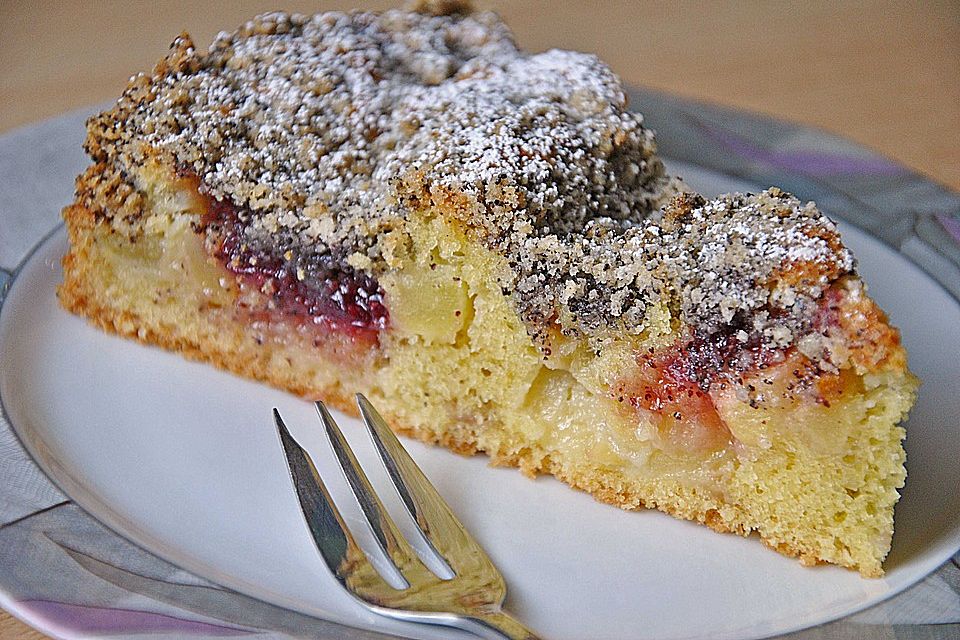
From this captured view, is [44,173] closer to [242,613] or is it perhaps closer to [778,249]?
[242,613]

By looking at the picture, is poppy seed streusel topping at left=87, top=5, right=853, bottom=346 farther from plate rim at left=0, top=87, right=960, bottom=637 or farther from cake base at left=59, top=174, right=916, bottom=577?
plate rim at left=0, top=87, right=960, bottom=637

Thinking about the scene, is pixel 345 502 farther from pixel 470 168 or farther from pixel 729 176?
pixel 729 176

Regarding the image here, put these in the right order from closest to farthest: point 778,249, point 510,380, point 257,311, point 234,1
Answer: point 778,249 < point 510,380 < point 257,311 < point 234,1

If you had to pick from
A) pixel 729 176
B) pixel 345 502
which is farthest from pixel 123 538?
pixel 729 176

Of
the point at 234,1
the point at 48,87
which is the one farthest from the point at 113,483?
the point at 234,1

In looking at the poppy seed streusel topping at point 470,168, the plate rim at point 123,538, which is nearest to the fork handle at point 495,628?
the plate rim at point 123,538

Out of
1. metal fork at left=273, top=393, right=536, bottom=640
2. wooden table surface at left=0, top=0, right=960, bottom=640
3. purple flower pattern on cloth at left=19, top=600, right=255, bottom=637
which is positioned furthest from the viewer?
wooden table surface at left=0, top=0, right=960, bottom=640

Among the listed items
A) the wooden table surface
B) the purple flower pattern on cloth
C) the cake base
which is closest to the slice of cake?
the cake base

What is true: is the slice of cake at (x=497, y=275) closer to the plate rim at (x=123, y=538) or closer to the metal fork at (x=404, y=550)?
the plate rim at (x=123, y=538)
